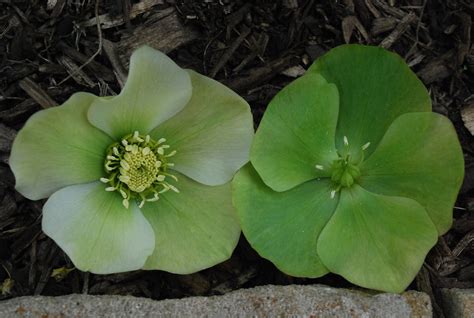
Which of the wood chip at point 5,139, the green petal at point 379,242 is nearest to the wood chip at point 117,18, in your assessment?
the wood chip at point 5,139

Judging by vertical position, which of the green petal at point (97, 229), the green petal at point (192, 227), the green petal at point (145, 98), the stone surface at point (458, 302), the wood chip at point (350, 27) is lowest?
the stone surface at point (458, 302)

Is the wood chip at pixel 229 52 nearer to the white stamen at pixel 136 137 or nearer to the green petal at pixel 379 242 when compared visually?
the white stamen at pixel 136 137

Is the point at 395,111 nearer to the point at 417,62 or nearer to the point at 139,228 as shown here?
the point at 417,62

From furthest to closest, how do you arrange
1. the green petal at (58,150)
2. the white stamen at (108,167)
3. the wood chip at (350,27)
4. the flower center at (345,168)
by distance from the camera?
the wood chip at (350,27)
the flower center at (345,168)
the white stamen at (108,167)
the green petal at (58,150)

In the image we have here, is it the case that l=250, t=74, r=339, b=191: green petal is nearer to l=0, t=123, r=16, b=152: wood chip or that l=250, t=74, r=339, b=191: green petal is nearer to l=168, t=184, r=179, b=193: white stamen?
l=168, t=184, r=179, b=193: white stamen

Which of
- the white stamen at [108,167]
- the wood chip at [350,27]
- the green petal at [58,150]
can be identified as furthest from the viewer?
the wood chip at [350,27]

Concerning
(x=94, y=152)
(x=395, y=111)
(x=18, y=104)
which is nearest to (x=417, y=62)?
(x=395, y=111)

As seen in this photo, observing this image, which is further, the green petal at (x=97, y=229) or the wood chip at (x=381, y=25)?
the wood chip at (x=381, y=25)

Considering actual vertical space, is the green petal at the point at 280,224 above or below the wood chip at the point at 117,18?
below
